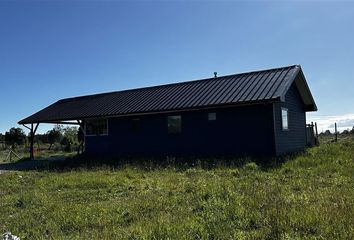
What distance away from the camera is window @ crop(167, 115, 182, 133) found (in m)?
21.0

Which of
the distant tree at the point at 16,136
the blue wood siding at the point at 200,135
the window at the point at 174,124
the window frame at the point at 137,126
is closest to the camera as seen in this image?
the blue wood siding at the point at 200,135

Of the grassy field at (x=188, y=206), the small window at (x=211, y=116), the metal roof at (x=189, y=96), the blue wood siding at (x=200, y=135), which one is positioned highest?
the metal roof at (x=189, y=96)

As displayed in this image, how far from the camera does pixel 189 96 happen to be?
21297mm

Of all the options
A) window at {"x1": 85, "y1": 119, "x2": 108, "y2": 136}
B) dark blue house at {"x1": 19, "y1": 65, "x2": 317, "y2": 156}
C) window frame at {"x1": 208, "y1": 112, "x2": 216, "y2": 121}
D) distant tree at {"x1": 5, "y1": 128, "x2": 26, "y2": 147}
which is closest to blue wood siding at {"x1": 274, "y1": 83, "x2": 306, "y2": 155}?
dark blue house at {"x1": 19, "y1": 65, "x2": 317, "y2": 156}

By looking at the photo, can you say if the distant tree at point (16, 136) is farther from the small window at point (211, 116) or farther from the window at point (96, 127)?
the small window at point (211, 116)

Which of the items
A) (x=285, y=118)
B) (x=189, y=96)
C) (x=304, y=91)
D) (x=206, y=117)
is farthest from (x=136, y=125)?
(x=304, y=91)

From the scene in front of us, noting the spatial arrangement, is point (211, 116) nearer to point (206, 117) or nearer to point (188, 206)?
point (206, 117)

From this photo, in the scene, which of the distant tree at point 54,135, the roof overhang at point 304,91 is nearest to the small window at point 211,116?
the roof overhang at point 304,91

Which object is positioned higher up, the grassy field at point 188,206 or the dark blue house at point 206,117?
the dark blue house at point 206,117

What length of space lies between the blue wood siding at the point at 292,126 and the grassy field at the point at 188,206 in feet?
16.7

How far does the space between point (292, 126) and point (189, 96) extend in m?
5.76

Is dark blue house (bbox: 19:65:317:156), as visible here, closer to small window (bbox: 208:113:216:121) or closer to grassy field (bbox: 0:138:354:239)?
→ small window (bbox: 208:113:216:121)

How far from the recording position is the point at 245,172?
1312cm

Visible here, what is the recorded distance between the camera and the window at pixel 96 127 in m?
24.6
